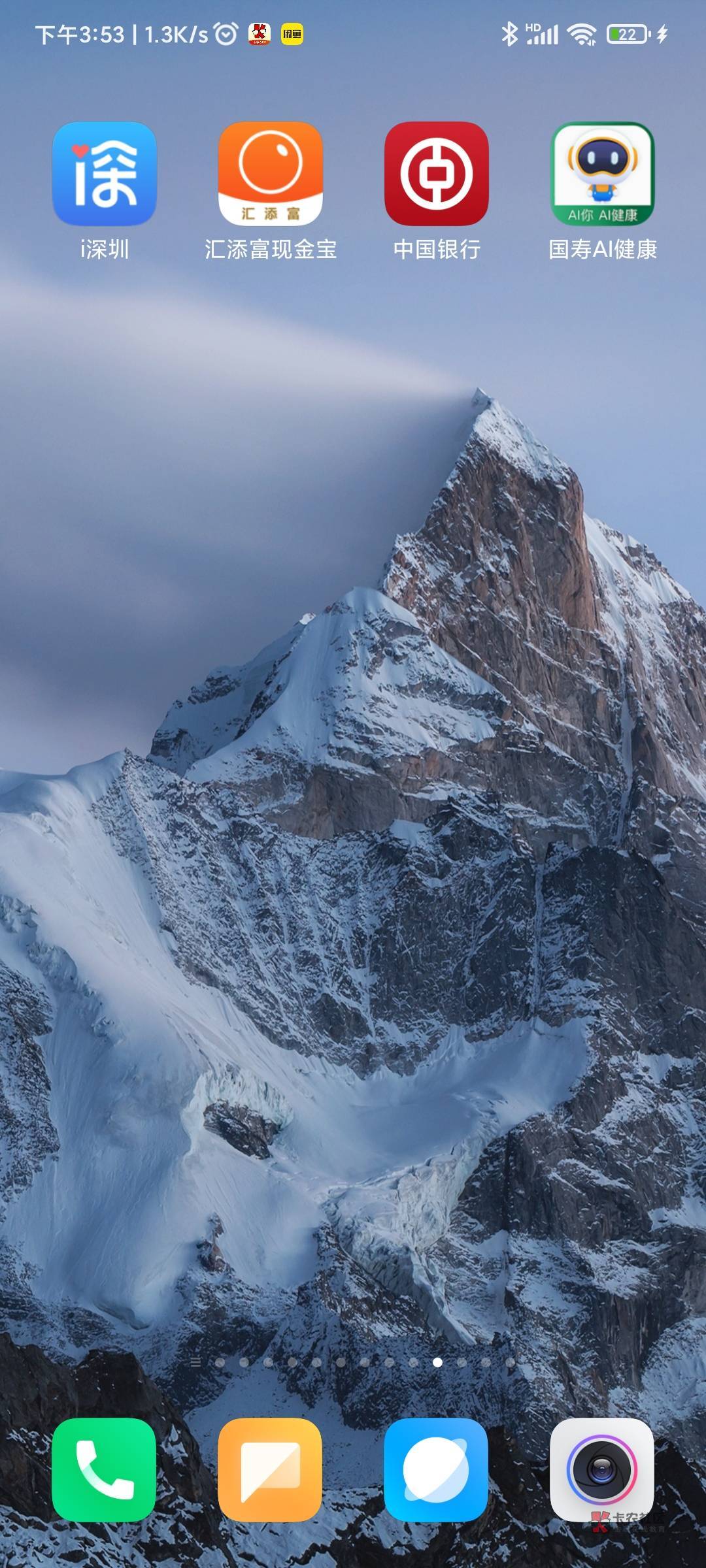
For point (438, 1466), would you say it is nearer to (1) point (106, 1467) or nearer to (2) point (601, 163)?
(1) point (106, 1467)

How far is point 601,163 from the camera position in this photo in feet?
159

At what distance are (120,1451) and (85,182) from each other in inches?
906

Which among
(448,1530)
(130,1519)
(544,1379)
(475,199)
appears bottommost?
(544,1379)

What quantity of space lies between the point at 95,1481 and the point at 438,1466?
19.2ft

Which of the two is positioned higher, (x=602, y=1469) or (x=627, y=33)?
(x=627, y=33)

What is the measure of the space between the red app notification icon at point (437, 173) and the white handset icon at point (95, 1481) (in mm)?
23133

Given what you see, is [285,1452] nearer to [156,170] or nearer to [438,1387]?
[156,170]

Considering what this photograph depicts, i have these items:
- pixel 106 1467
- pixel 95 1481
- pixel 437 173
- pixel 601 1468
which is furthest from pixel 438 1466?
pixel 437 173

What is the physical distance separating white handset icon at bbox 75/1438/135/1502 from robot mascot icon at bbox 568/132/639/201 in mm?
25180

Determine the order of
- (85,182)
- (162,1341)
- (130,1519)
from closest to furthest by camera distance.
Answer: (130,1519), (85,182), (162,1341)

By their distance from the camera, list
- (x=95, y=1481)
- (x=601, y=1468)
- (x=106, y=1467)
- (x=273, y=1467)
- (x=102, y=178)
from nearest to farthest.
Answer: (x=95, y=1481) < (x=106, y=1467) < (x=273, y=1467) < (x=601, y=1468) < (x=102, y=178)

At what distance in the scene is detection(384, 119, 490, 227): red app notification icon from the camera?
47312 millimetres

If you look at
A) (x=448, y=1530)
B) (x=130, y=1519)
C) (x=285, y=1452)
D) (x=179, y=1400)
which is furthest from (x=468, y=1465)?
(x=179, y=1400)

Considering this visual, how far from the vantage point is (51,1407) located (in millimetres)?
98688
